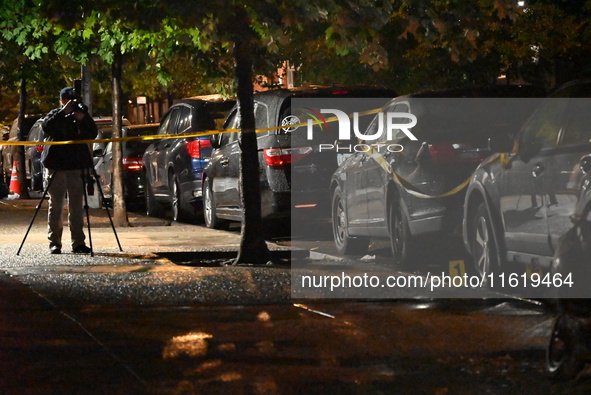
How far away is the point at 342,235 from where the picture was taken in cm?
1407

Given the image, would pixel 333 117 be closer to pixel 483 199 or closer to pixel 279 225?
pixel 279 225

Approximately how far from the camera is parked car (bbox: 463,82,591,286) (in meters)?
8.56

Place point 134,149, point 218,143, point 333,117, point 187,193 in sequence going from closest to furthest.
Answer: point 333,117, point 218,143, point 187,193, point 134,149

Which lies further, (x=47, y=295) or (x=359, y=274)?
(x=359, y=274)

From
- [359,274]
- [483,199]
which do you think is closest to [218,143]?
[359,274]

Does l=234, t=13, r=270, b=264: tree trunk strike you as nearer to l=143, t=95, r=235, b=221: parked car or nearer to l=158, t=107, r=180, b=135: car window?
l=143, t=95, r=235, b=221: parked car

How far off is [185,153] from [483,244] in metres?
9.87

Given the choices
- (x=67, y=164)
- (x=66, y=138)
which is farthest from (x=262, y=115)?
(x=67, y=164)

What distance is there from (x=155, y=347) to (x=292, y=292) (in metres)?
2.56

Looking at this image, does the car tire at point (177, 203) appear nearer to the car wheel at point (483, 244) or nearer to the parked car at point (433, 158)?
the parked car at point (433, 158)

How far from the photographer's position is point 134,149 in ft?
82.1

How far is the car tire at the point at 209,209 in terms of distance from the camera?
59.3 ft

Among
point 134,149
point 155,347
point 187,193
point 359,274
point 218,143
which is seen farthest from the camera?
point 134,149

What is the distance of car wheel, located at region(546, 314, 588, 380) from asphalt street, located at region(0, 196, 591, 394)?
68 millimetres
